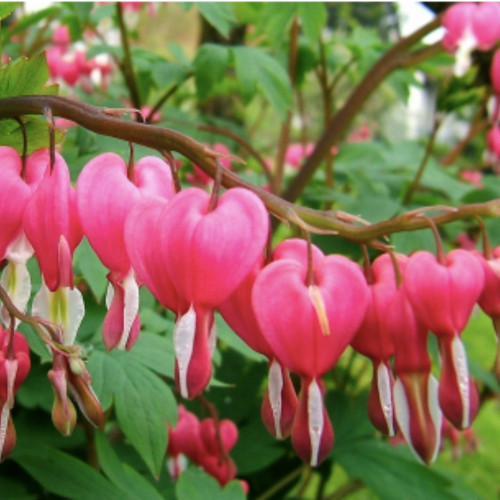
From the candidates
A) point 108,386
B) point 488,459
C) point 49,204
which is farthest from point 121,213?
point 488,459

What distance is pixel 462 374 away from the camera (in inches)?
22.2

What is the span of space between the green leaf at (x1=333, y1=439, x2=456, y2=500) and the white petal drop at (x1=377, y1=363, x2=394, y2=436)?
802mm

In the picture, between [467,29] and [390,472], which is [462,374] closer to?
[390,472]

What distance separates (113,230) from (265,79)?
0.95 meters

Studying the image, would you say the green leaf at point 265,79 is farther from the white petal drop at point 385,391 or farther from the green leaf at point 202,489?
the white petal drop at point 385,391

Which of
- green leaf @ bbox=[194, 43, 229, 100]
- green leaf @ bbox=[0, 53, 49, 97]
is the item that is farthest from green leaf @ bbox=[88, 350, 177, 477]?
green leaf @ bbox=[194, 43, 229, 100]

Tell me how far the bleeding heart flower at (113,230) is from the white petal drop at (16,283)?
7 cm

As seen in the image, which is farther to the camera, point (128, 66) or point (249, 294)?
point (128, 66)

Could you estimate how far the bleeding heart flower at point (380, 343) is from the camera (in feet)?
1.91

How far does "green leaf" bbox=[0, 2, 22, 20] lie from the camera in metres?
0.72

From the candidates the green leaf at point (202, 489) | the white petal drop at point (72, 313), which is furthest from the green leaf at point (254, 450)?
the white petal drop at point (72, 313)

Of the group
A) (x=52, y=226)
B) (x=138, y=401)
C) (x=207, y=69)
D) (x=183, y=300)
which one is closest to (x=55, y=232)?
(x=52, y=226)

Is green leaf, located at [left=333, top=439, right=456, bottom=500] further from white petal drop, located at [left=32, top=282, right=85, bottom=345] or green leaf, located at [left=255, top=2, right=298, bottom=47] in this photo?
white petal drop, located at [left=32, top=282, right=85, bottom=345]

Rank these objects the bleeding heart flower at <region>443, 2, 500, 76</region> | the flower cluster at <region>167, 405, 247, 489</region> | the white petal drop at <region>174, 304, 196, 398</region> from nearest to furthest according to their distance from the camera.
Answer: the white petal drop at <region>174, 304, 196, 398</region>
the flower cluster at <region>167, 405, 247, 489</region>
the bleeding heart flower at <region>443, 2, 500, 76</region>
